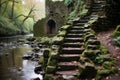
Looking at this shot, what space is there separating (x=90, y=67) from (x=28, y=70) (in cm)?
554

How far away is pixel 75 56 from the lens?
12.1m

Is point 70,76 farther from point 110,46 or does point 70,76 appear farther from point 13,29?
point 13,29

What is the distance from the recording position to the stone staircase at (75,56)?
34.3ft

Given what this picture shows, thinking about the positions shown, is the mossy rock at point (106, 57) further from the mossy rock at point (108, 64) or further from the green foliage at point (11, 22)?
the green foliage at point (11, 22)

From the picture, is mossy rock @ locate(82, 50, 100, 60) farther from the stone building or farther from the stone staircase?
the stone building

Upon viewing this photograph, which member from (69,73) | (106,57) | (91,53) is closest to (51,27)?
(91,53)

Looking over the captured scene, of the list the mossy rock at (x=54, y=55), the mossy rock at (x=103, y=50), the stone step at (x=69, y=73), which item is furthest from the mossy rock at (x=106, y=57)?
the mossy rock at (x=54, y=55)

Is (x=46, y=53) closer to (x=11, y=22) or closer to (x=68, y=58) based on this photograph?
(x=68, y=58)

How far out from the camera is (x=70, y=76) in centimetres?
1058

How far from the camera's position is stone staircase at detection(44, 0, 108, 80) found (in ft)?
34.3

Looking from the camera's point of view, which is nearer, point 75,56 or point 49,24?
point 75,56

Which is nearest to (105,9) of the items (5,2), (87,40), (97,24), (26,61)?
(97,24)

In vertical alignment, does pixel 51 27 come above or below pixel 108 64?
below

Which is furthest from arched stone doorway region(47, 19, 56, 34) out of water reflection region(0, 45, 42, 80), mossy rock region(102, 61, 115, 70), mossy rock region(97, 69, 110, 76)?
mossy rock region(97, 69, 110, 76)
